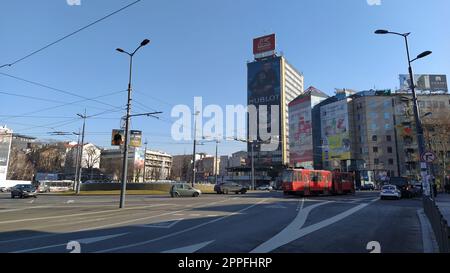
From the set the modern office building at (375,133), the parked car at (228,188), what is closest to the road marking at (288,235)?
the parked car at (228,188)

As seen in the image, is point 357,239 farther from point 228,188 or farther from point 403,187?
point 228,188

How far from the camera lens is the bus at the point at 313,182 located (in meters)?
38.0

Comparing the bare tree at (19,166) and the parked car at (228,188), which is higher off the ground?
the bare tree at (19,166)

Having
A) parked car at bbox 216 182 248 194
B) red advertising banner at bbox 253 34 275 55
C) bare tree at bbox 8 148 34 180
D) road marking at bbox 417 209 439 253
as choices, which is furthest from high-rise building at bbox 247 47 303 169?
road marking at bbox 417 209 439 253

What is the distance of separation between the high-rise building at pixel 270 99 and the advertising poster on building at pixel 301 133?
18534 mm

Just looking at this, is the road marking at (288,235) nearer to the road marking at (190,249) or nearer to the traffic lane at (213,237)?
the traffic lane at (213,237)

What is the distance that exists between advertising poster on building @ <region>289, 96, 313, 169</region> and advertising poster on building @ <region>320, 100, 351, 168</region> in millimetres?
7665

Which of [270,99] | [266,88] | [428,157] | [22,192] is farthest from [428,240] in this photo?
[266,88]

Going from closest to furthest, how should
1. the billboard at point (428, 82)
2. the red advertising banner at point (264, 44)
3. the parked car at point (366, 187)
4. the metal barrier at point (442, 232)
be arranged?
the metal barrier at point (442, 232) → the parked car at point (366, 187) → the billboard at point (428, 82) → the red advertising banner at point (264, 44)

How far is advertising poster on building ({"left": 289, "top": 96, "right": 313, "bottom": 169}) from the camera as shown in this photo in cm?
12116

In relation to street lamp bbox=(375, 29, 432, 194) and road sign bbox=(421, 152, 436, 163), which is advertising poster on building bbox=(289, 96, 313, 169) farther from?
road sign bbox=(421, 152, 436, 163)
